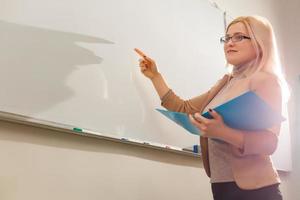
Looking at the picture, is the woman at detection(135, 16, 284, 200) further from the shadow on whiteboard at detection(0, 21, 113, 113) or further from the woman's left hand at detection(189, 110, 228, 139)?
the shadow on whiteboard at detection(0, 21, 113, 113)

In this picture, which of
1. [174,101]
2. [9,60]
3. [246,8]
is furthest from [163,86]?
[246,8]

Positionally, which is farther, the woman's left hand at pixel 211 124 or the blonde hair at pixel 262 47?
the blonde hair at pixel 262 47

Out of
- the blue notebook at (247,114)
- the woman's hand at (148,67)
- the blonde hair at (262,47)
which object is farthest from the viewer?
the woman's hand at (148,67)

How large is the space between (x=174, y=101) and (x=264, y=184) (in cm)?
38

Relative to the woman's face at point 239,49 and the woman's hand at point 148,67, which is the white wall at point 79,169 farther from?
the woman's face at point 239,49

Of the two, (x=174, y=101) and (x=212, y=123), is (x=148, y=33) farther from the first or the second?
(x=212, y=123)

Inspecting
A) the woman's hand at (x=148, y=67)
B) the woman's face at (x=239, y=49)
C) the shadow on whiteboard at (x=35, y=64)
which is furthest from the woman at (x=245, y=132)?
the shadow on whiteboard at (x=35, y=64)

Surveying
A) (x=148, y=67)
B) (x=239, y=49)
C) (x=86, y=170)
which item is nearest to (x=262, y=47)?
(x=239, y=49)

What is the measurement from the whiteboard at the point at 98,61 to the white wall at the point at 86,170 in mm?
52

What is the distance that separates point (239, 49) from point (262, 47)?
0.20 ft

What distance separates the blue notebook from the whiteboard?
0.94ft

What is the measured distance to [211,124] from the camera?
85 cm

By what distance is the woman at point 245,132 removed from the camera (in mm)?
885

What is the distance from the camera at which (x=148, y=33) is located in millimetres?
1340
